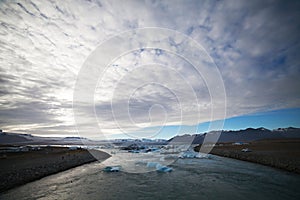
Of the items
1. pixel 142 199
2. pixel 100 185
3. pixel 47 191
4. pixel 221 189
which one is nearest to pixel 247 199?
pixel 221 189

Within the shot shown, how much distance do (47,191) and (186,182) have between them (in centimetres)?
929

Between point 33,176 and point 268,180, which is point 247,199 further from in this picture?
point 33,176

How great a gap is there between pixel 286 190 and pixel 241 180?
287cm

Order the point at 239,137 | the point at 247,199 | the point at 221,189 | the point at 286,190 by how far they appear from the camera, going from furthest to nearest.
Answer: the point at 239,137 < the point at 221,189 < the point at 286,190 < the point at 247,199

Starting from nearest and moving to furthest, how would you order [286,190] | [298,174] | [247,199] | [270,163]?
1. [247,199]
2. [286,190]
3. [298,174]
4. [270,163]

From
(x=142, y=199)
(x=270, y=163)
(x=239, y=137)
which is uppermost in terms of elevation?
(x=239, y=137)

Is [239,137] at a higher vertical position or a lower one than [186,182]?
higher

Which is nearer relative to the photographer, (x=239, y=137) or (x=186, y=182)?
(x=186, y=182)

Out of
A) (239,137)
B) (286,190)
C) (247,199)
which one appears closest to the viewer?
(247,199)

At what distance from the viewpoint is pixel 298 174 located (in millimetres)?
11977

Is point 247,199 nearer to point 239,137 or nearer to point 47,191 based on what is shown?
point 47,191

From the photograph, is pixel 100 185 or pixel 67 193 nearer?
pixel 67 193

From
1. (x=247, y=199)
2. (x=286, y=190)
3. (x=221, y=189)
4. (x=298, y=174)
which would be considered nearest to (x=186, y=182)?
(x=221, y=189)

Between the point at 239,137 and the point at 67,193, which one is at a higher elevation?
the point at 239,137
